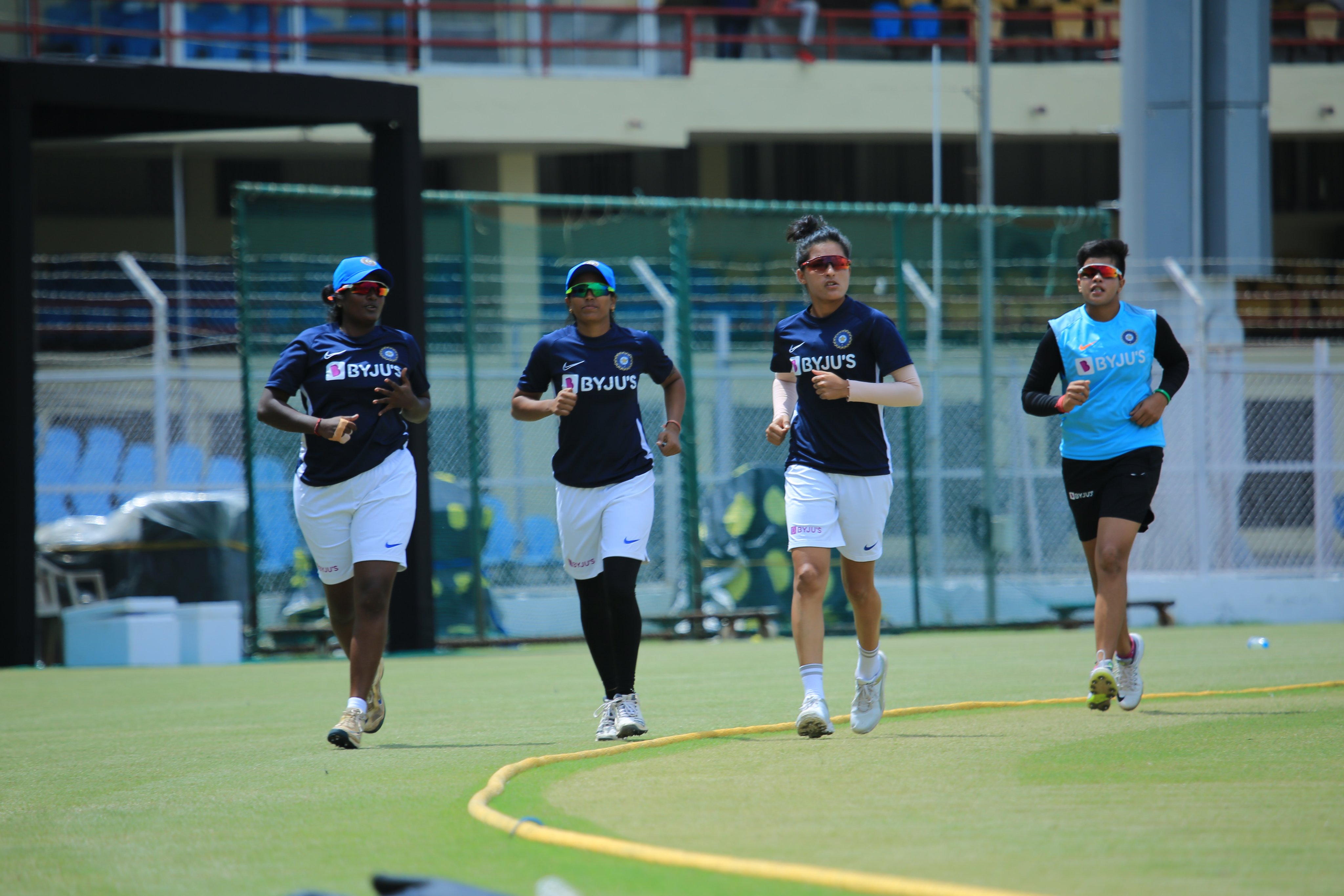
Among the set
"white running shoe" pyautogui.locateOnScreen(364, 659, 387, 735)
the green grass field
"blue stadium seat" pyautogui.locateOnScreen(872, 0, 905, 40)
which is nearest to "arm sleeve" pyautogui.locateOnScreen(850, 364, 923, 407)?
the green grass field

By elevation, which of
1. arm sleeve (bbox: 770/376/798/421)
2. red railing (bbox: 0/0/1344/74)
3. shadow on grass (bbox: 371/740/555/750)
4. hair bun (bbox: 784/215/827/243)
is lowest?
shadow on grass (bbox: 371/740/555/750)

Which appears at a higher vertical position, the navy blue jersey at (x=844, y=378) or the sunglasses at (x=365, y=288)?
the sunglasses at (x=365, y=288)

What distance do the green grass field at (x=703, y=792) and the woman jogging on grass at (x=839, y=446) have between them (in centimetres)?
45

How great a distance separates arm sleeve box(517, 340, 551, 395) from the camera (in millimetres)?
6891

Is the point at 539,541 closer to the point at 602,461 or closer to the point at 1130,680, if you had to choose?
the point at 602,461

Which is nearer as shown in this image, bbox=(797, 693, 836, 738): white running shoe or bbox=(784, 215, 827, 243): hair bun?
bbox=(797, 693, 836, 738): white running shoe

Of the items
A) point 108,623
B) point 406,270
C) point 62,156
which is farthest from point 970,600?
point 62,156

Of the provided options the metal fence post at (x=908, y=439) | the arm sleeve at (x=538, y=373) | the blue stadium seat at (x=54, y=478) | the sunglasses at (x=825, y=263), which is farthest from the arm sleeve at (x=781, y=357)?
the blue stadium seat at (x=54, y=478)

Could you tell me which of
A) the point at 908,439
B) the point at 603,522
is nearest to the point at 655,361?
the point at 603,522

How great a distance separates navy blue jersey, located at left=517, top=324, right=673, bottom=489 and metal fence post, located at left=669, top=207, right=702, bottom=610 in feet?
24.4

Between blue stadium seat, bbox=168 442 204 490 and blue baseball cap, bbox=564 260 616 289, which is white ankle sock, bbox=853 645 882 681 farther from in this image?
blue stadium seat, bbox=168 442 204 490

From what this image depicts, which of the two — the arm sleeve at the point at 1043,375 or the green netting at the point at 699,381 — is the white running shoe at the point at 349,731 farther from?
the green netting at the point at 699,381

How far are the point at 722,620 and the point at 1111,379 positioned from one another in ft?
25.2

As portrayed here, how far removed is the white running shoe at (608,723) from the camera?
6.49 meters
